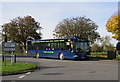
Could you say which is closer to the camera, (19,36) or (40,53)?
(40,53)

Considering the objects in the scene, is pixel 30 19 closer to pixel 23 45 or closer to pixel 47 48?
pixel 23 45

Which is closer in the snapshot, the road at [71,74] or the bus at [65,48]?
the road at [71,74]

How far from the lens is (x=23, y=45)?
52781 mm

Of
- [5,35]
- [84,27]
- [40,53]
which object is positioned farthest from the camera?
[5,35]

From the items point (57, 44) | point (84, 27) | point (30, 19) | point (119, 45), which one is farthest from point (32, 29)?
point (57, 44)

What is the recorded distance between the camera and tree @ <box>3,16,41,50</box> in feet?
165

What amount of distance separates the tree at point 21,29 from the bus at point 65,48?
21399 mm

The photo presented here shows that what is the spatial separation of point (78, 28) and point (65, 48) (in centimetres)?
2083

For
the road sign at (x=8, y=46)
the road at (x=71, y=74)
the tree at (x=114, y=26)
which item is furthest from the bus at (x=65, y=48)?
the road sign at (x=8, y=46)

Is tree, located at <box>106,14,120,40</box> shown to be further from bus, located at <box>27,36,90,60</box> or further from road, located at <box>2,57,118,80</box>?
road, located at <box>2,57,118,80</box>

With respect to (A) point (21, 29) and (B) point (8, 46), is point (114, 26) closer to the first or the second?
(B) point (8, 46)

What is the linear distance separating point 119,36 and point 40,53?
1159 centimetres

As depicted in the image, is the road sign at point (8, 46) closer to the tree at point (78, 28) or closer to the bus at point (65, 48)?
the bus at point (65, 48)

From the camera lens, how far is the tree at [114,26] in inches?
943
